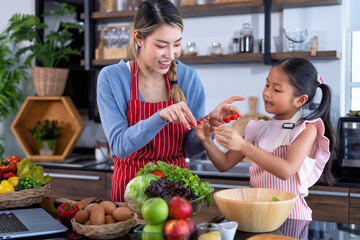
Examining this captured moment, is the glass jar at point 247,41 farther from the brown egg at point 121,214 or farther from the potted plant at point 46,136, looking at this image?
the brown egg at point 121,214

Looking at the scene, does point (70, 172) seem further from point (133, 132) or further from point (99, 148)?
point (133, 132)

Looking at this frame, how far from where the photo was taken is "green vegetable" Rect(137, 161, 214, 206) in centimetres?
169

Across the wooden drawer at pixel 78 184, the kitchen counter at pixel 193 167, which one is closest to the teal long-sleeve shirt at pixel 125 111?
the kitchen counter at pixel 193 167

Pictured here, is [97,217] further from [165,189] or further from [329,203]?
[329,203]

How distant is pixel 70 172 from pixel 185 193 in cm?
218

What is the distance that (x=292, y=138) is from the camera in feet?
6.28

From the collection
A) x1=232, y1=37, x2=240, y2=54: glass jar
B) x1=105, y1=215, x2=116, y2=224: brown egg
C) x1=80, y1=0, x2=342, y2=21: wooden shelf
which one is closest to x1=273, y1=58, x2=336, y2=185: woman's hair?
x1=105, y1=215, x2=116, y2=224: brown egg

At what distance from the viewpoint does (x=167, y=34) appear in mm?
1943

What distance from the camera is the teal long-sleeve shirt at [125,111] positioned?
1.90 meters

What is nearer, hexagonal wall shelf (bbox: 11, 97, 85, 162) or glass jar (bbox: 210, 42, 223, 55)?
glass jar (bbox: 210, 42, 223, 55)

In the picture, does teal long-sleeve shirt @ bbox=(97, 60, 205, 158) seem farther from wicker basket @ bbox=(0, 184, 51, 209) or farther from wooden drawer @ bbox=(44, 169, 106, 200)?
wooden drawer @ bbox=(44, 169, 106, 200)

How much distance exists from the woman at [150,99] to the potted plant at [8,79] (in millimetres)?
2292

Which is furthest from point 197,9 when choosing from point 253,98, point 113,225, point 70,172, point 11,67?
point 113,225

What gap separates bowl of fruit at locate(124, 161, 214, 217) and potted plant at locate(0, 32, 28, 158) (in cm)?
278
